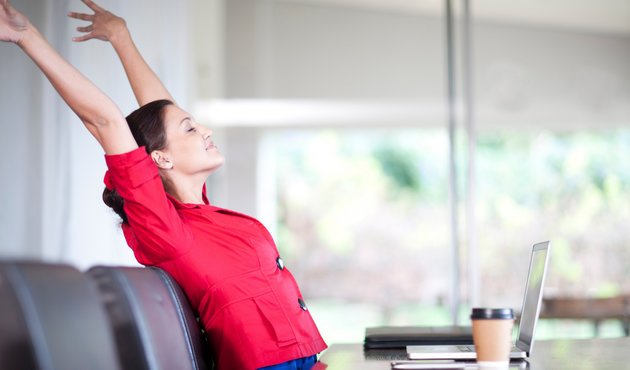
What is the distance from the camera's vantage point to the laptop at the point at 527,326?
1246 millimetres

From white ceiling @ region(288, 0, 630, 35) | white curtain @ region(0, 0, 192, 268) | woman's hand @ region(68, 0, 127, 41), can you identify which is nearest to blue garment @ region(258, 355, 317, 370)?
white curtain @ region(0, 0, 192, 268)

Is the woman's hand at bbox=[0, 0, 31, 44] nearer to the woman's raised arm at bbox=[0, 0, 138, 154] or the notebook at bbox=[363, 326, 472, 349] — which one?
the woman's raised arm at bbox=[0, 0, 138, 154]

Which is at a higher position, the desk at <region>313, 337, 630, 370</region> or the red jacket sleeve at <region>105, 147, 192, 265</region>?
the red jacket sleeve at <region>105, 147, 192, 265</region>

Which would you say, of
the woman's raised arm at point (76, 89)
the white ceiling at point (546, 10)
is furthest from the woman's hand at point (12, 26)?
the white ceiling at point (546, 10)

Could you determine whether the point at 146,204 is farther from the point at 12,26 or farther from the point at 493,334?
the point at 493,334

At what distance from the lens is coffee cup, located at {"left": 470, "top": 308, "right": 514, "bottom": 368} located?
1.06 metres

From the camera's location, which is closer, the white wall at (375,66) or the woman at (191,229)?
the woman at (191,229)

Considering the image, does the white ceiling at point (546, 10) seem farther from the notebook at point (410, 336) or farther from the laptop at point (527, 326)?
the laptop at point (527, 326)

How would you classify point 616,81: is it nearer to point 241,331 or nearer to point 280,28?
point 280,28

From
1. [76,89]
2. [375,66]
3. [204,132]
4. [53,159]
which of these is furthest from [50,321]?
[375,66]

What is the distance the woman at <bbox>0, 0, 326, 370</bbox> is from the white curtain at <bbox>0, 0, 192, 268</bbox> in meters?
0.42

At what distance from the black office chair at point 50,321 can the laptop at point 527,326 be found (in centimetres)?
58

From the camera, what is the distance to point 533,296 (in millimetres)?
1372

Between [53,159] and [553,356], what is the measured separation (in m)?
1.59
